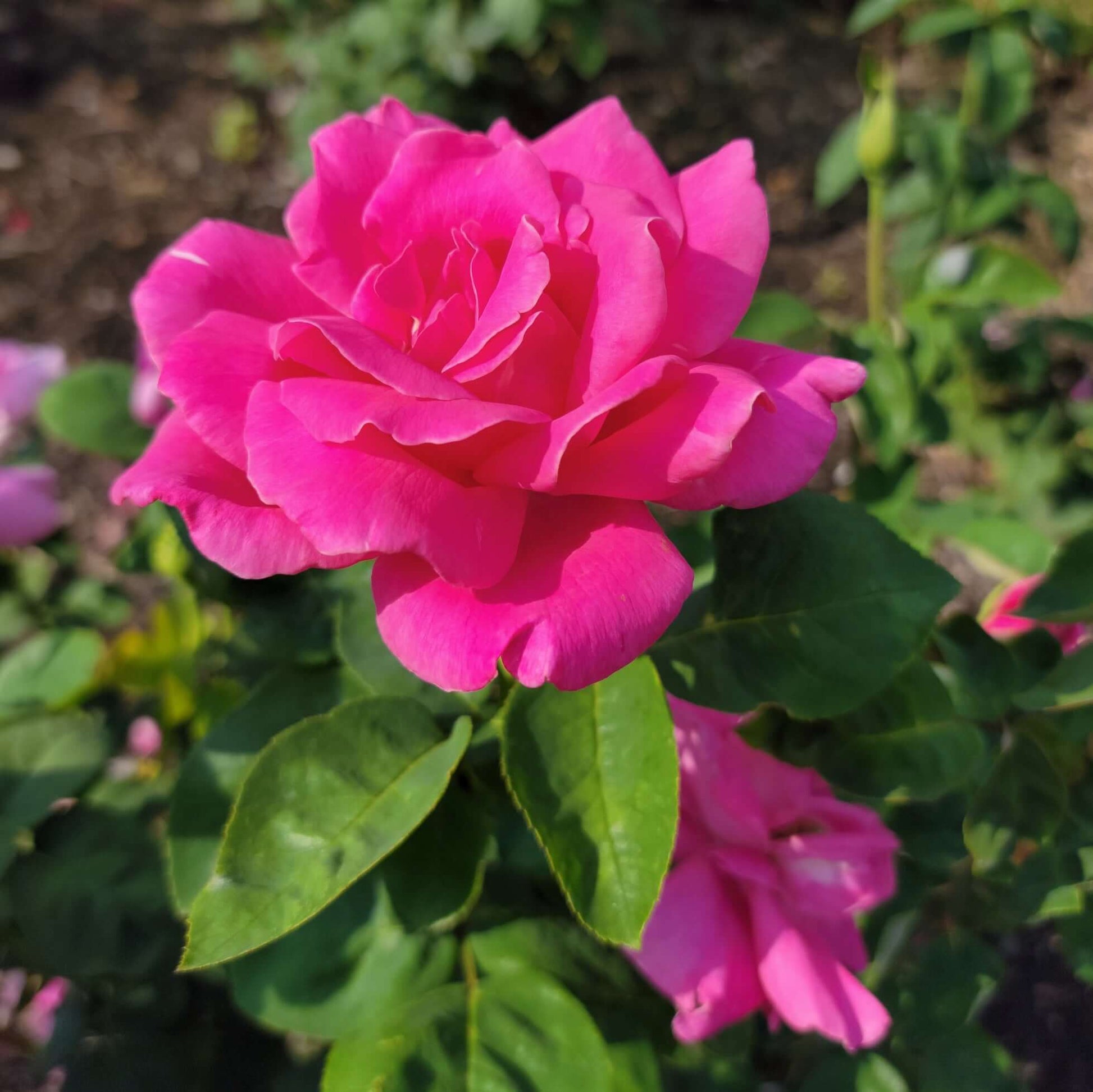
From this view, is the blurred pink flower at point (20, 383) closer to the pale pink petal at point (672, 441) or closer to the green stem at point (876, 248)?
the pale pink petal at point (672, 441)

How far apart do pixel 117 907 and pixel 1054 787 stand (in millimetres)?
769

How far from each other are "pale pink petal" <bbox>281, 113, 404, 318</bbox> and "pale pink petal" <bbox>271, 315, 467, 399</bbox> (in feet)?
0.20

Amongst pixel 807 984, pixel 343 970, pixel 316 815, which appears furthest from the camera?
pixel 343 970

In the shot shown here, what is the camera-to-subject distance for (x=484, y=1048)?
65cm

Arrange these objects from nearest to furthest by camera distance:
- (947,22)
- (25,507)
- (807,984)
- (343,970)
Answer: (807,984)
(343,970)
(25,507)
(947,22)

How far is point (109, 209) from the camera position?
2869 mm

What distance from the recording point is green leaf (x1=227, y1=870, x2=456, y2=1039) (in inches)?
28.4

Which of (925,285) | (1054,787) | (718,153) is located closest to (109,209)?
(925,285)

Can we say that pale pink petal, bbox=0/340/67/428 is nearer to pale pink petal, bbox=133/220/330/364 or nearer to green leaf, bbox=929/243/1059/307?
pale pink petal, bbox=133/220/330/364

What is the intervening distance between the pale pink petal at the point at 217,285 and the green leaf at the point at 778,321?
41 centimetres

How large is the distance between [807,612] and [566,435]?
24 centimetres

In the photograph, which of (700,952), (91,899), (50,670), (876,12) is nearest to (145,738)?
(50,670)

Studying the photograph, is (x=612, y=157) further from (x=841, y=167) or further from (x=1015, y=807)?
(x=841, y=167)

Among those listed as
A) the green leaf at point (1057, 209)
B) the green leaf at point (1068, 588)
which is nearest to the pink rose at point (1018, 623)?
the green leaf at point (1068, 588)
